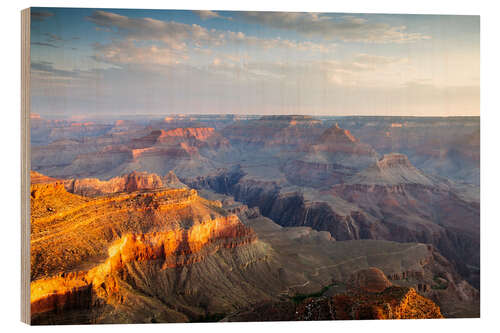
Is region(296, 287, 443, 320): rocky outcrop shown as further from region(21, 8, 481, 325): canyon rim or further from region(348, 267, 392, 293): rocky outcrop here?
region(348, 267, 392, 293): rocky outcrop

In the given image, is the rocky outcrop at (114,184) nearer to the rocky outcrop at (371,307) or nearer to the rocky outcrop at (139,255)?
the rocky outcrop at (139,255)

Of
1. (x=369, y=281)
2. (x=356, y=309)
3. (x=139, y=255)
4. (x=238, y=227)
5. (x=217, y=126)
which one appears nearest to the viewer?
(x=356, y=309)

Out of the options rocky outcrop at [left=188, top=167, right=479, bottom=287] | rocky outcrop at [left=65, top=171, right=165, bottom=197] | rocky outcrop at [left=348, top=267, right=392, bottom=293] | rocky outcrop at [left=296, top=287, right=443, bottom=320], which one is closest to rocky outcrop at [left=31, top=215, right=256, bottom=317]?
rocky outcrop at [left=65, top=171, right=165, bottom=197]

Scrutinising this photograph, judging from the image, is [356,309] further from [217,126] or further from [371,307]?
[217,126]

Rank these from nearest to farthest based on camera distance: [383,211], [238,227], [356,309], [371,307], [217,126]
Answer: [371,307] → [356,309] → [238,227] → [217,126] → [383,211]

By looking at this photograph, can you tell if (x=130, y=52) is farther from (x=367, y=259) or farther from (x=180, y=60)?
(x=367, y=259)

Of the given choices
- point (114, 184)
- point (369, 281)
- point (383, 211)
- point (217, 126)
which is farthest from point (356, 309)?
point (383, 211)

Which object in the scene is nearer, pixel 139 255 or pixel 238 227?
pixel 139 255

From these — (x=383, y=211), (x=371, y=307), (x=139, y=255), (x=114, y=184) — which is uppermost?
(x=114, y=184)
